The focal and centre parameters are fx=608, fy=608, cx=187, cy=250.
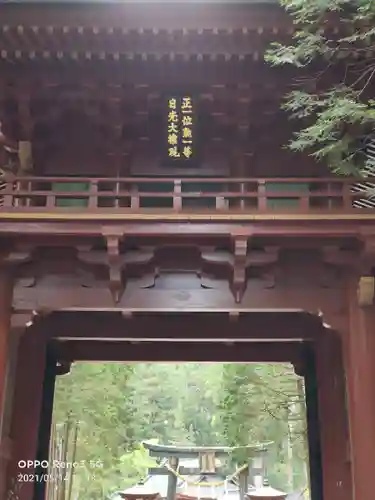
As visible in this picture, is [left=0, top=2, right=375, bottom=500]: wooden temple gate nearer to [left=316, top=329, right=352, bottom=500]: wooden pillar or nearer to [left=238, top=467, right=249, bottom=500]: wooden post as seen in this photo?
[left=316, top=329, right=352, bottom=500]: wooden pillar

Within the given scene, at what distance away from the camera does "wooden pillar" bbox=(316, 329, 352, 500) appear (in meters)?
8.15

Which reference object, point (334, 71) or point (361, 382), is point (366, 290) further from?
point (334, 71)

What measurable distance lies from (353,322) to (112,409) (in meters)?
9.68

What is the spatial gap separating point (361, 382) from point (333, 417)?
2.14 meters

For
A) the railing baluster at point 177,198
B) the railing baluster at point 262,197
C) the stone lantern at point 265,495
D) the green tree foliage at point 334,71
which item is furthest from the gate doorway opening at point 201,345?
the stone lantern at point 265,495

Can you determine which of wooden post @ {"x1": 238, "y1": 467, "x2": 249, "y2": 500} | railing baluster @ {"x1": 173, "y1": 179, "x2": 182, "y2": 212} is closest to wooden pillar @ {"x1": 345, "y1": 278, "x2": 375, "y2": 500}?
railing baluster @ {"x1": 173, "y1": 179, "x2": 182, "y2": 212}

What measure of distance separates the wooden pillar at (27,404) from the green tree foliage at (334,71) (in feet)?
15.3

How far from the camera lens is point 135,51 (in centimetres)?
736

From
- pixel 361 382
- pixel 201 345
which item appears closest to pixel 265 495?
pixel 201 345

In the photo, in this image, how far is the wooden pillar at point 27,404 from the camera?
8.27 meters

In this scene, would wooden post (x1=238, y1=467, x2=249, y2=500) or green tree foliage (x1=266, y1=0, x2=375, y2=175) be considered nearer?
green tree foliage (x1=266, y1=0, x2=375, y2=175)

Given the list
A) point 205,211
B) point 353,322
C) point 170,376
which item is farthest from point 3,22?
point 170,376

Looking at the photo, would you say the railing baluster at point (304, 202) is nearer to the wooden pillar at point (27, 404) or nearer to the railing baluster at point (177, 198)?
the railing baluster at point (177, 198)

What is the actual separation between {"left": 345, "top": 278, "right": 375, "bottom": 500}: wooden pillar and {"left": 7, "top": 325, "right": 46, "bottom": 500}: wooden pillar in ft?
14.1
